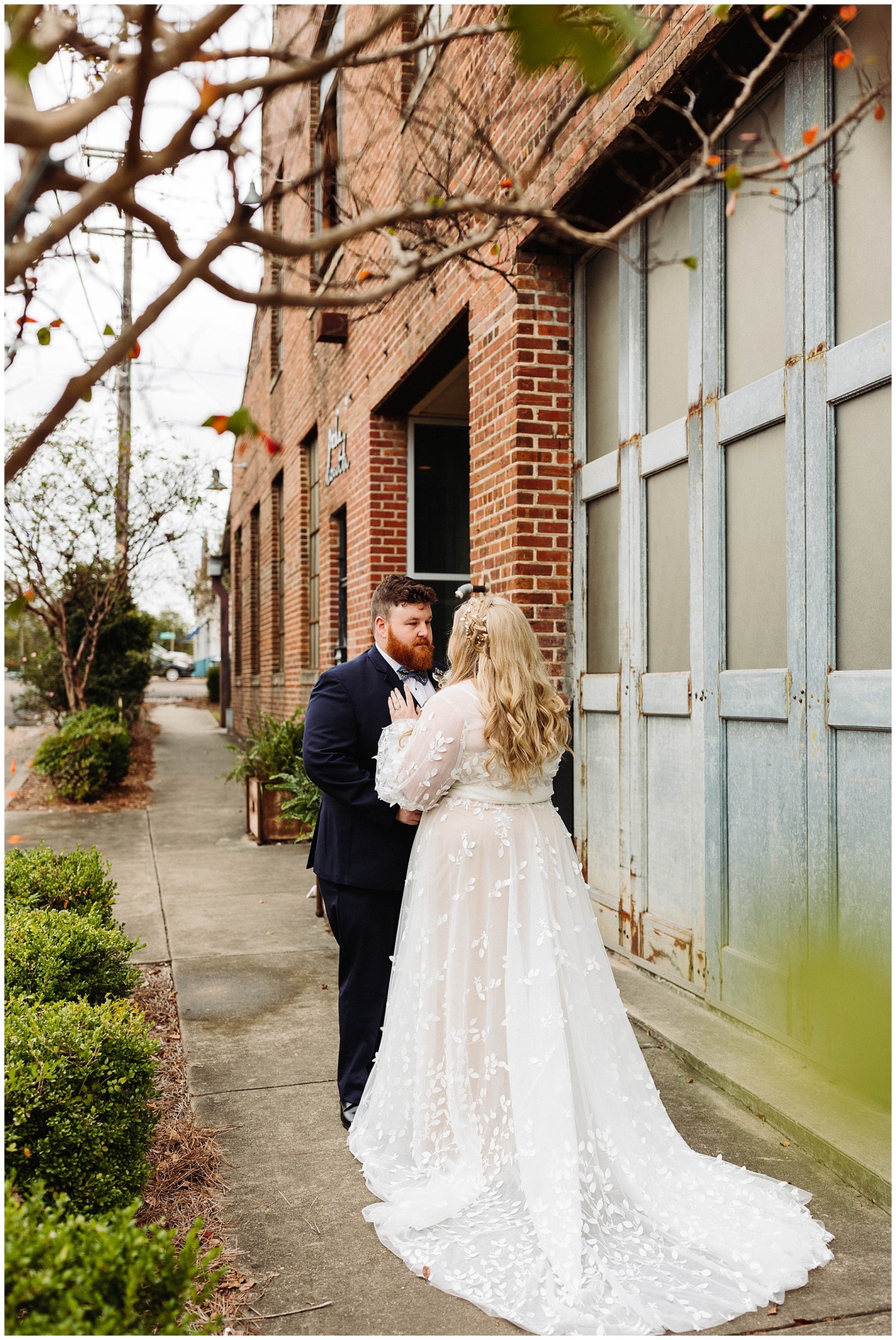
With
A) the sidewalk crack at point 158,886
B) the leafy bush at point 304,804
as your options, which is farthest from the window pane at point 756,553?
the leafy bush at point 304,804

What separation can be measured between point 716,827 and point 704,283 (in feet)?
8.04

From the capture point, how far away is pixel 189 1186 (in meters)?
3.38

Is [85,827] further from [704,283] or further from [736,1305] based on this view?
[736,1305]

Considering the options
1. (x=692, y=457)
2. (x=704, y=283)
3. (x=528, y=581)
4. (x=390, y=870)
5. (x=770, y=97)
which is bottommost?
(x=390, y=870)

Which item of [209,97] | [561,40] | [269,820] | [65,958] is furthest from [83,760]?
[561,40]

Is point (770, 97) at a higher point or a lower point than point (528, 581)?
higher

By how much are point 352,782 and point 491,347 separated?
3.44 metres

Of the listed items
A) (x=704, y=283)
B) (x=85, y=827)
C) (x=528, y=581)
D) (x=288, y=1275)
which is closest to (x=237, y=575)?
(x=85, y=827)

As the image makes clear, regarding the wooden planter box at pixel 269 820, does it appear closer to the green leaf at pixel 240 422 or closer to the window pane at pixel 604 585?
the window pane at pixel 604 585

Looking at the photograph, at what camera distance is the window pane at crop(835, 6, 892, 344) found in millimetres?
3525

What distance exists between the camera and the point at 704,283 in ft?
15.4

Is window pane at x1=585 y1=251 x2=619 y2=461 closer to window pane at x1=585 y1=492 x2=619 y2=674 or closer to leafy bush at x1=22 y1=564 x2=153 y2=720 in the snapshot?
window pane at x1=585 y1=492 x2=619 y2=674

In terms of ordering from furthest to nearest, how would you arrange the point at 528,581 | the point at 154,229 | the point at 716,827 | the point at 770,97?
the point at 528,581, the point at 716,827, the point at 770,97, the point at 154,229

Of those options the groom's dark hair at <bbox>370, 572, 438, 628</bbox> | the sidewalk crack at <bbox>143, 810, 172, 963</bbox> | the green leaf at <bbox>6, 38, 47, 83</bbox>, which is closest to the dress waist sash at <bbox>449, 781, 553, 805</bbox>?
the groom's dark hair at <bbox>370, 572, 438, 628</bbox>
